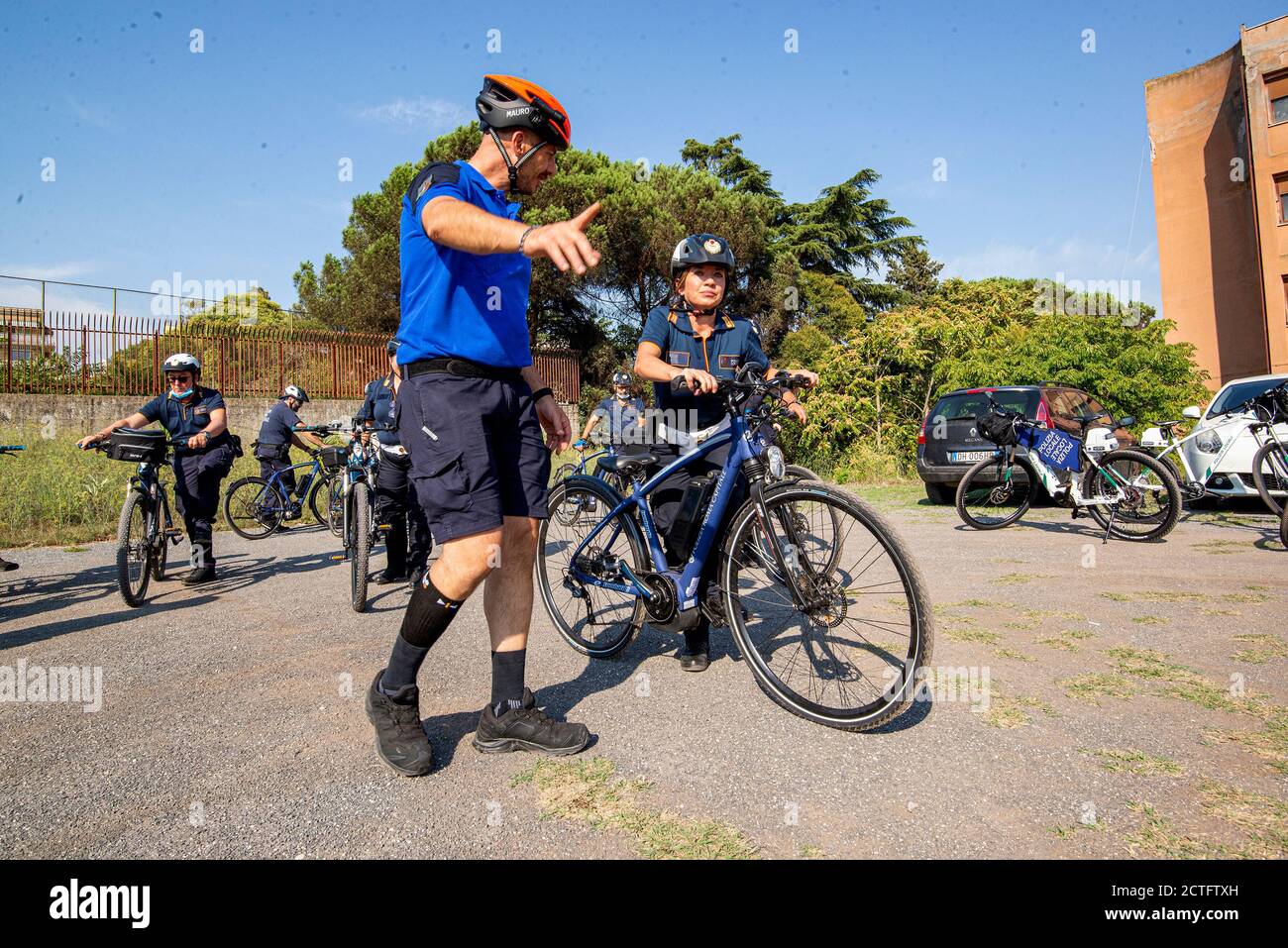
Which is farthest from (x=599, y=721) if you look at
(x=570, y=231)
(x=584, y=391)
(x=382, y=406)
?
(x=584, y=391)

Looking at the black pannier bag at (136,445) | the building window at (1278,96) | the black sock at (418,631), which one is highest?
the building window at (1278,96)

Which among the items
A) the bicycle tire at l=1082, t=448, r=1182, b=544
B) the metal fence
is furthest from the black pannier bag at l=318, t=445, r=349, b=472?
the metal fence

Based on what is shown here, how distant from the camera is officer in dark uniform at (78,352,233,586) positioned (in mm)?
6504

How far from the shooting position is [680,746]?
276 cm

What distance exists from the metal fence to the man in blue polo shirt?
784 inches

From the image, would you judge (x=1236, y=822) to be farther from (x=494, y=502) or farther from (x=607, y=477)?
(x=607, y=477)

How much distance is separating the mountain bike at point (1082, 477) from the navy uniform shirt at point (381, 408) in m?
5.93

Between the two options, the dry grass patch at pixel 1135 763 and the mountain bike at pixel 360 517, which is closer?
the dry grass patch at pixel 1135 763

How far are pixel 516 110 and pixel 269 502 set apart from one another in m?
8.57

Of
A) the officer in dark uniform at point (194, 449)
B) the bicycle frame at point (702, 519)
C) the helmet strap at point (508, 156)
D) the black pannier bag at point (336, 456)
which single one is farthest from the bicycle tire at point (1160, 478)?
the officer in dark uniform at point (194, 449)

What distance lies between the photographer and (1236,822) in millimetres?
2088

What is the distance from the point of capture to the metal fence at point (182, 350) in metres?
18.0

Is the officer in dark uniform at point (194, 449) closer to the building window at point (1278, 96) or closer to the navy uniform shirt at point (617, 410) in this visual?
the navy uniform shirt at point (617, 410)

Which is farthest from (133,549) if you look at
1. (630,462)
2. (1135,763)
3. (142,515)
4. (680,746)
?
(1135,763)
